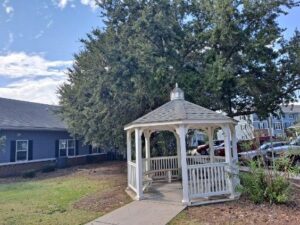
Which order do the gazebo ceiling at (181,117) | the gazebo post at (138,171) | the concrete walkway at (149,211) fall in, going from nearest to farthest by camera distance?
the concrete walkway at (149,211) < the gazebo ceiling at (181,117) < the gazebo post at (138,171)

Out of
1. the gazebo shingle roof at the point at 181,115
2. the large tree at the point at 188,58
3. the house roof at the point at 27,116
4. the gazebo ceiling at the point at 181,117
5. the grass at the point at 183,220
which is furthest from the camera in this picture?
the house roof at the point at 27,116

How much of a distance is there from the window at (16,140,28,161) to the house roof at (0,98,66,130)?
108cm

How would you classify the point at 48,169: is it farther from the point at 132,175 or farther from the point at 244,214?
the point at 244,214

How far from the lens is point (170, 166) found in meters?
13.9

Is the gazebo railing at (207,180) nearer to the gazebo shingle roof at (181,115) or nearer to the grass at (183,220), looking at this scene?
the grass at (183,220)

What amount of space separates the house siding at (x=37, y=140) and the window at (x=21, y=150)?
11.0 inches

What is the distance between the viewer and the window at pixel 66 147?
2300 cm

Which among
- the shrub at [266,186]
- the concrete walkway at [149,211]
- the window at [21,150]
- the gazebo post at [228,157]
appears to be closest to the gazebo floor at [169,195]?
the concrete walkway at [149,211]

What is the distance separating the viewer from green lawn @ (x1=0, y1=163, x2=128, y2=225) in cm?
758

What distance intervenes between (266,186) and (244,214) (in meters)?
1.57

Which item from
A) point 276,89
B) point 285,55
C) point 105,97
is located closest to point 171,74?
point 105,97

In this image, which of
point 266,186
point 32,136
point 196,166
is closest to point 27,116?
point 32,136

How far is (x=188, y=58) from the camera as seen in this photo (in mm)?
16000

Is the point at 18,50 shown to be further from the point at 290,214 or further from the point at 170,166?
the point at 290,214
